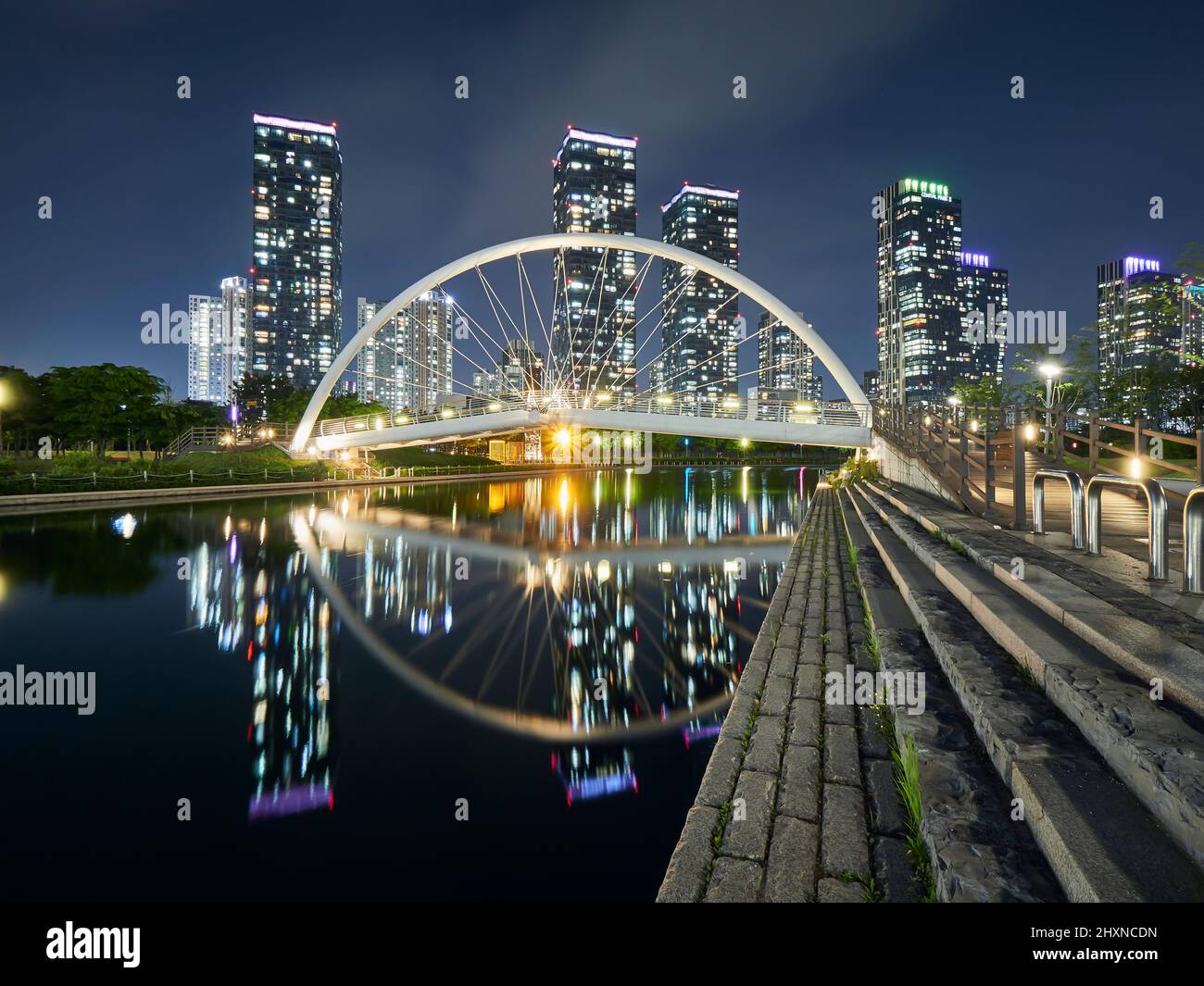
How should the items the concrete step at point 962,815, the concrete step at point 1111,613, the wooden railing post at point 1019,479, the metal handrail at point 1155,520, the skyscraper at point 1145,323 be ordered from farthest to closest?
the skyscraper at point 1145,323, the wooden railing post at point 1019,479, the metal handrail at point 1155,520, the concrete step at point 1111,613, the concrete step at point 962,815

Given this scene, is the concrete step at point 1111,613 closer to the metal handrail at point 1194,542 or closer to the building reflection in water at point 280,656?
the metal handrail at point 1194,542

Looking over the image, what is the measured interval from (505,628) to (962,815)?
6213 millimetres

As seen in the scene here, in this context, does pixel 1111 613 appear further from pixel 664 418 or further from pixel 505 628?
pixel 664 418

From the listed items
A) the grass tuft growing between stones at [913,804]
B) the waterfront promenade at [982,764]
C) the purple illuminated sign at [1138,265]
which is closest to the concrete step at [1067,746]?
the waterfront promenade at [982,764]

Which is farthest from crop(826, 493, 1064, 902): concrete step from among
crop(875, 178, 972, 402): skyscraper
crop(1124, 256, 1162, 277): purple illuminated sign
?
crop(875, 178, 972, 402): skyscraper

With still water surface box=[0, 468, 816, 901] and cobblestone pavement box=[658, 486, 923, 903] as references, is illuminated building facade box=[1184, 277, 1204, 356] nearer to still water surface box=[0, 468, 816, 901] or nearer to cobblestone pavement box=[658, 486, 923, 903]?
still water surface box=[0, 468, 816, 901]

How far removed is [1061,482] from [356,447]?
43.1 metres

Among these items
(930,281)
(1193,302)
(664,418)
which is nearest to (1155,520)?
(664,418)

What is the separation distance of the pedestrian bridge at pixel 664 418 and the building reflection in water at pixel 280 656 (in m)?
21.3

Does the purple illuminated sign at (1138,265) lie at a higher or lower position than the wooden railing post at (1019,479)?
higher

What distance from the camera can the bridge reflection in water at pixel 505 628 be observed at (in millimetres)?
4848

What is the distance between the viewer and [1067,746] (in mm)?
2756

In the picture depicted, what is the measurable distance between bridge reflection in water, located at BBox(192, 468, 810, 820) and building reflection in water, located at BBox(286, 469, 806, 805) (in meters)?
0.03

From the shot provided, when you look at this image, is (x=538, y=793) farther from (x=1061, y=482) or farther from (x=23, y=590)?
(x=1061, y=482)
